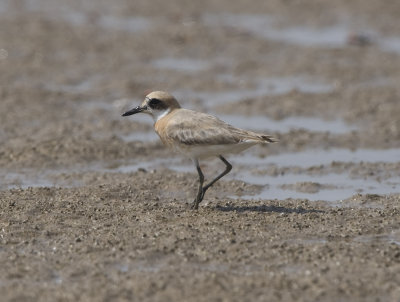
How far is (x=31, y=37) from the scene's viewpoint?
611 inches

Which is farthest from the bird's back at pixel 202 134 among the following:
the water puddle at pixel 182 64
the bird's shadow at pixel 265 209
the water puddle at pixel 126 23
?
the water puddle at pixel 126 23

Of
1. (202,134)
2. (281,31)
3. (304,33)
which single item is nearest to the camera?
(202,134)

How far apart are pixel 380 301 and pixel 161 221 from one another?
2.52m

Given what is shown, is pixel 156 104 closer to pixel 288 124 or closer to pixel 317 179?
pixel 317 179

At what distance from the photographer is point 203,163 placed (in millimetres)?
10305

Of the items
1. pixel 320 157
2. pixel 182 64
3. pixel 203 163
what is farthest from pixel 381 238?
pixel 182 64

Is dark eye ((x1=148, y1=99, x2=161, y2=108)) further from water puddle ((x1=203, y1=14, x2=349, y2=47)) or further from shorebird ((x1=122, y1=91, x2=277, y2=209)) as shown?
water puddle ((x1=203, y1=14, x2=349, y2=47))

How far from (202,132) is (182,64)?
6.54 m

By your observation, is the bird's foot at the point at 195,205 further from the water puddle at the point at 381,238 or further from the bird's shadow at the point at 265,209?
the water puddle at the point at 381,238

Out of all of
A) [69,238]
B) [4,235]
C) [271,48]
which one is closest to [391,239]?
[69,238]

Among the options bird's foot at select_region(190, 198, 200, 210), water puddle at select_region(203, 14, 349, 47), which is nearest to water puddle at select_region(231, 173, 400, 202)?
bird's foot at select_region(190, 198, 200, 210)

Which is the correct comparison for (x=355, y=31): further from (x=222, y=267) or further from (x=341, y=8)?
(x=222, y=267)

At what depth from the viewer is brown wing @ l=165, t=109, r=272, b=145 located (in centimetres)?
791

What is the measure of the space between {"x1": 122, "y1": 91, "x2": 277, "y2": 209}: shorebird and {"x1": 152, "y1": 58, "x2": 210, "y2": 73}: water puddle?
5.55 m
